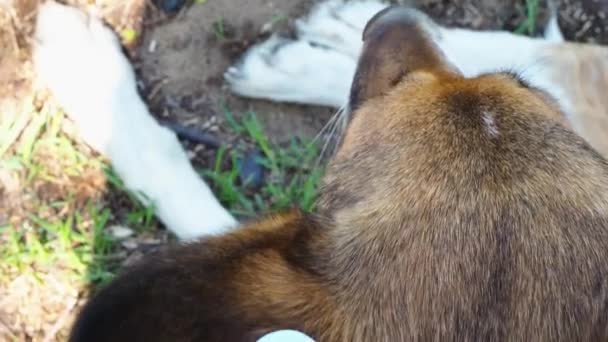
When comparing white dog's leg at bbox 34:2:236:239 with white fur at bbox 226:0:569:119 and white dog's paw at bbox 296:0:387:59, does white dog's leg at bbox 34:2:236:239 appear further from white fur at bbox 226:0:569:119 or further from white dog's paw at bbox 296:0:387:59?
white dog's paw at bbox 296:0:387:59

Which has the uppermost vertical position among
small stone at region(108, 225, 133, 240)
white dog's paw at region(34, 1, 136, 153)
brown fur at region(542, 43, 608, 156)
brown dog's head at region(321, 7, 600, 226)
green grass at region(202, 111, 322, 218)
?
brown dog's head at region(321, 7, 600, 226)

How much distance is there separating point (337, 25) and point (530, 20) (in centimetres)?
65

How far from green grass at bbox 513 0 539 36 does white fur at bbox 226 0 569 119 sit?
14 centimetres

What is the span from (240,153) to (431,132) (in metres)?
1.22

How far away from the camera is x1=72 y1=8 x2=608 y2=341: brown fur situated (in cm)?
164

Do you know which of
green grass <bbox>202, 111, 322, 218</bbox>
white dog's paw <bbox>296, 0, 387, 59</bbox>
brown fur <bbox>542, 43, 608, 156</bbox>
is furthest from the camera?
white dog's paw <bbox>296, 0, 387, 59</bbox>

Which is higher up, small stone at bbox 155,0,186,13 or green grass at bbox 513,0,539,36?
green grass at bbox 513,0,539,36

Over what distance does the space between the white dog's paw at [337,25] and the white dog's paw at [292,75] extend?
57mm

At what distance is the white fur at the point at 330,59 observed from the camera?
9.56ft

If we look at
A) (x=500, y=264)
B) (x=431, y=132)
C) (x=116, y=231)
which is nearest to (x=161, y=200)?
(x=116, y=231)

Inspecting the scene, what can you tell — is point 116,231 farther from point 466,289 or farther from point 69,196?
point 466,289

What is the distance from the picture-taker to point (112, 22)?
3002mm

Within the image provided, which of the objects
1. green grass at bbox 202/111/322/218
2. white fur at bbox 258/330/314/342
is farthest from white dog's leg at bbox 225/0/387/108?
white fur at bbox 258/330/314/342

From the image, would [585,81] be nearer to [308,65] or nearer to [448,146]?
[308,65]
